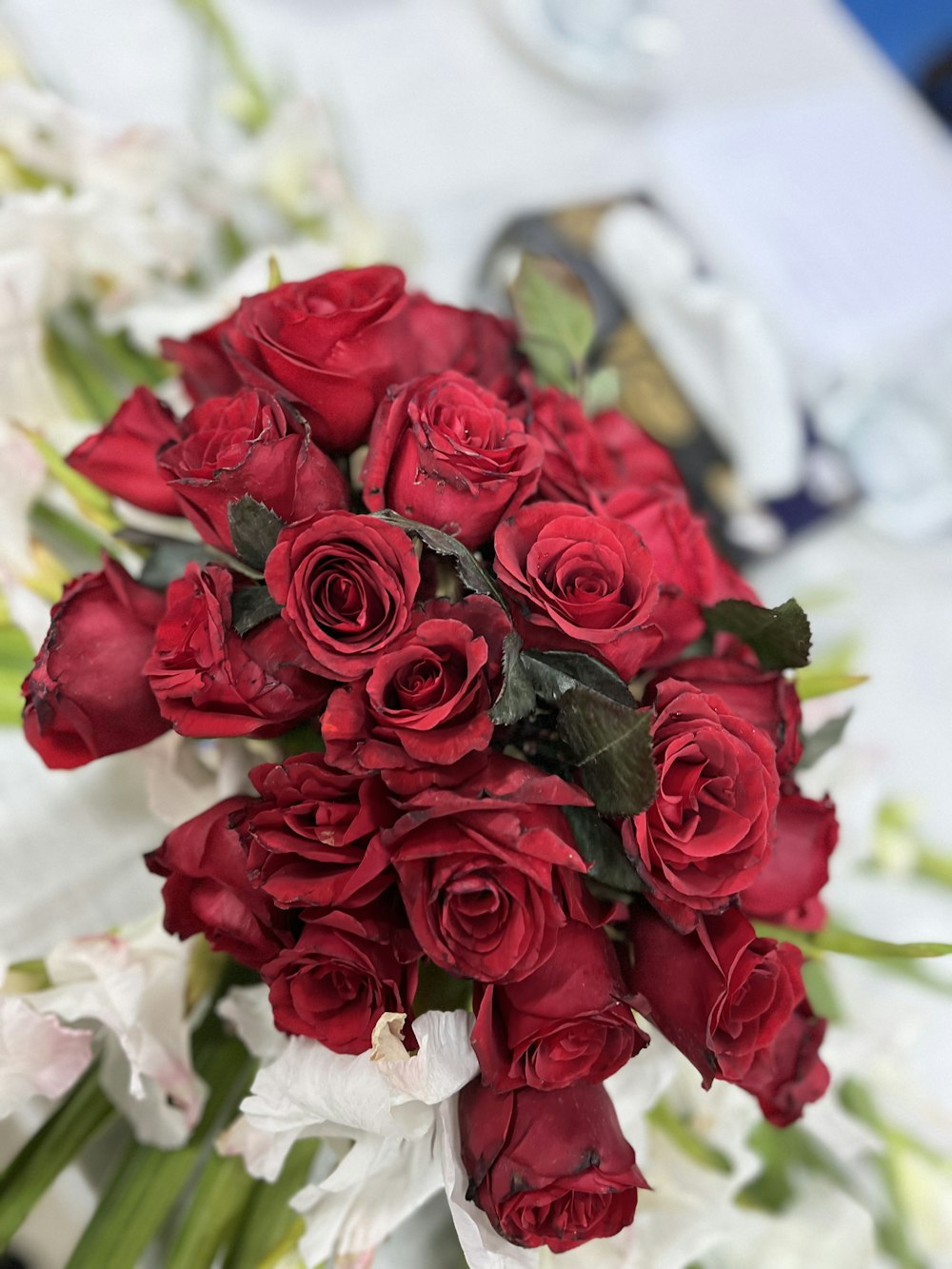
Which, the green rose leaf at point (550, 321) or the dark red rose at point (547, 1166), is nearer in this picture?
the dark red rose at point (547, 1166)

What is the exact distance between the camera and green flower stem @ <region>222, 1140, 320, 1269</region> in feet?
1.26

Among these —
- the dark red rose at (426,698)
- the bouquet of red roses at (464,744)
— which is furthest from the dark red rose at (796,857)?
the dark red rose at (426,698)

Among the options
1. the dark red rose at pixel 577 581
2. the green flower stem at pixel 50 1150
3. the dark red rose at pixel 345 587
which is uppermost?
the dark red rose at pixel 345 587

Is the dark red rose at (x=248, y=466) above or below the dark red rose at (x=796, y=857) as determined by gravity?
above

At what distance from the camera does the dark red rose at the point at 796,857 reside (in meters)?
0.33

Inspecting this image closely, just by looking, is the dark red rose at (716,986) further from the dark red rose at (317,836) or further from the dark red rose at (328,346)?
the dark red rose at (328,346)

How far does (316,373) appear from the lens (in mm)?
319

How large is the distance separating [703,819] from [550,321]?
0.24m

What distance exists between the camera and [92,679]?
1.03 ft

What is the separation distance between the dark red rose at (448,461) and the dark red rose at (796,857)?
14 cm

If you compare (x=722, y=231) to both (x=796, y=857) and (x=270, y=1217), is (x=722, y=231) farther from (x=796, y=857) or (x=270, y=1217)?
(x=270, y=1217)

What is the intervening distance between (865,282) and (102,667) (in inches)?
29.7

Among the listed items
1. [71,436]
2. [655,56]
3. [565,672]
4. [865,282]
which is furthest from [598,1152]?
[655,56]

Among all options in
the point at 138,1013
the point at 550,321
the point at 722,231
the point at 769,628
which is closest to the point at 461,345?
the point at 550,321
